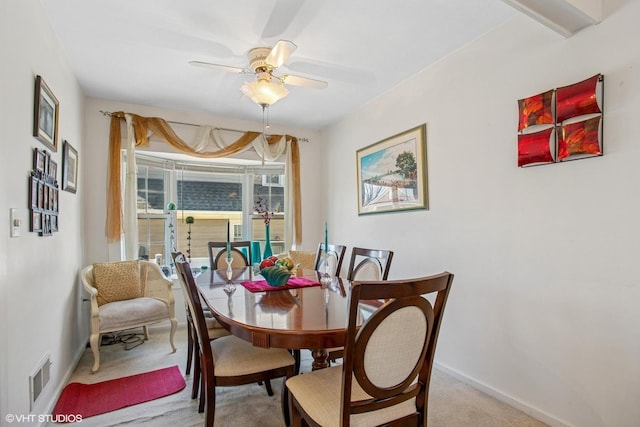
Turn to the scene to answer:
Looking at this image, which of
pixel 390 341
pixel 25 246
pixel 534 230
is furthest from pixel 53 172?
pixel 534 230

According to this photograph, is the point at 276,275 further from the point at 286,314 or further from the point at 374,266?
the point at 374,266

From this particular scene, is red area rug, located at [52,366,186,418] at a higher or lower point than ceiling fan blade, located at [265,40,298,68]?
lower

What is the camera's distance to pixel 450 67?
261cm

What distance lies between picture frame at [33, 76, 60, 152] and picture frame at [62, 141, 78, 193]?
0.82 ft

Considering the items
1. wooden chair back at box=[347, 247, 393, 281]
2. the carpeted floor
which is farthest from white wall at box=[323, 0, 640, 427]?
wooden chair back at box=[347, 247, 393, 281]

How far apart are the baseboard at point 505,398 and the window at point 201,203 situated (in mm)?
2689

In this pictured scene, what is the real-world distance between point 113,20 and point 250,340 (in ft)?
7.28

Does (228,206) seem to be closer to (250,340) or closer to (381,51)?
(381,51)

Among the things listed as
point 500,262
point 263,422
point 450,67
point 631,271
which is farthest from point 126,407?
point 450,67

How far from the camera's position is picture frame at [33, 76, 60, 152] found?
6.13ft

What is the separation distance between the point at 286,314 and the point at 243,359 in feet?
1.34

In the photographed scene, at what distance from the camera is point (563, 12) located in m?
1.70

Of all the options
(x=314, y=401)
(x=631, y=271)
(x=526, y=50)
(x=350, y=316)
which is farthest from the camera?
(x=526, y=50)

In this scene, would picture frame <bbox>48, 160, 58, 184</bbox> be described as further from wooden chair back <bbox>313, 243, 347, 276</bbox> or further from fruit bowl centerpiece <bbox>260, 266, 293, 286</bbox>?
wooden chair back <bbox>313, 243, 347, 276</bbox>
